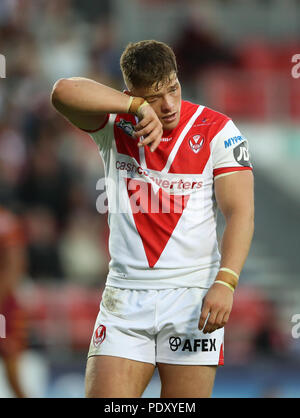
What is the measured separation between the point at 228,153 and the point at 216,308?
0.73 m

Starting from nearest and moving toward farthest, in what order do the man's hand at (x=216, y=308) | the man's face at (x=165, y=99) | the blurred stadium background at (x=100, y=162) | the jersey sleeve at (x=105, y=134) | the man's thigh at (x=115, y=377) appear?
the man's hand at (x=216, y=308) < the man's thigh at (x=115, y=377) < the man's face at (x=165, y=99) < the jersey sleeve at (x=105, y=134) < the blurred stadium background at (x=100, y=162)

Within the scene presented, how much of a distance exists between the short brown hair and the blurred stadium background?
13.1 feet

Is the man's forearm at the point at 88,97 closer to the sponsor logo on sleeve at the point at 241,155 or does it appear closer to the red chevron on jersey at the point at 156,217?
the red chevron on jersey at the point at 156,217

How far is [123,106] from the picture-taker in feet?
11.8

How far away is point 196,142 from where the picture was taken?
12.2ft

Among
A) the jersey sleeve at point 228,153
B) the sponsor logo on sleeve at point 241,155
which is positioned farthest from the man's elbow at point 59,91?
the sponsor logo on sleeve at point 241,155

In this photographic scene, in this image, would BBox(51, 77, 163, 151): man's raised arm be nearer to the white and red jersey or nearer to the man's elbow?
the man's elbow

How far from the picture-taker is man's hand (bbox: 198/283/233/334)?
342 cm

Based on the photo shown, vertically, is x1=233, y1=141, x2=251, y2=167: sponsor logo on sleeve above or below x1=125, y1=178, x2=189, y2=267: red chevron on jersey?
above

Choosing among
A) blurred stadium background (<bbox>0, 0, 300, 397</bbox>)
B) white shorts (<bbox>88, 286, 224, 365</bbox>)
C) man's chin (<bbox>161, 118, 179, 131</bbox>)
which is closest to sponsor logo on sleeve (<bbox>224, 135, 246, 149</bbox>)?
man's chin (<bbox>161, 118, 179, 131</bbox>)

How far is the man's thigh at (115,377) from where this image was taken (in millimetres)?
3553

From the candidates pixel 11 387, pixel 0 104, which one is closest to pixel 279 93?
pixel 0 104

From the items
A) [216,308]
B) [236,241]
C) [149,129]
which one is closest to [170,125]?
[149,129]

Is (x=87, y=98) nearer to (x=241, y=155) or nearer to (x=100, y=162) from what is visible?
(x=241, y=155)
